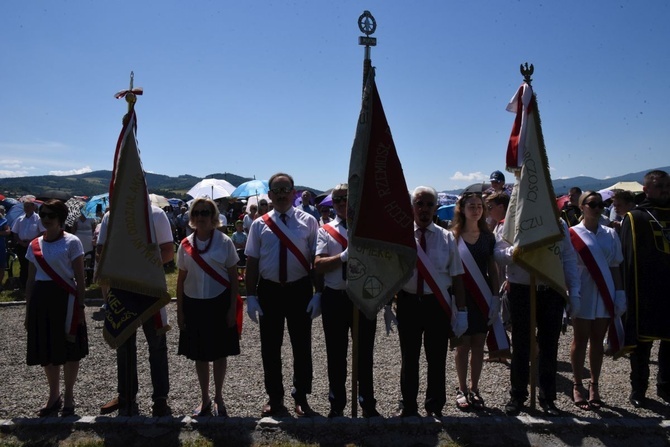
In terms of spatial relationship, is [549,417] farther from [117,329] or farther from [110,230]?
[110,230]

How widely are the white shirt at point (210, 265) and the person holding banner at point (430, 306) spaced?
65.0 inches

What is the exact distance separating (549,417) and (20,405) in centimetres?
520

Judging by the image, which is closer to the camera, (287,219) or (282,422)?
(282,422)

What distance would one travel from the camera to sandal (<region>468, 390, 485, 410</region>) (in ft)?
16.8

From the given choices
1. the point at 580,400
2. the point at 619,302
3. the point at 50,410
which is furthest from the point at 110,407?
the point at 619,302

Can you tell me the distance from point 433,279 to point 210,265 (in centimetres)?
202

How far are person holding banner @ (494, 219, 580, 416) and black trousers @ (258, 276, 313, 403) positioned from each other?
1952mm

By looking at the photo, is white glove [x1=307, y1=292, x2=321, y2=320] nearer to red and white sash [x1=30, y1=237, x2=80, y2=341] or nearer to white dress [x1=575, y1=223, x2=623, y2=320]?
red and white sash [x1=30, y1=237, x2=80, y2=341]

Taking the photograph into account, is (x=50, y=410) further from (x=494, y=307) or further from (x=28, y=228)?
(x=28, y=228)

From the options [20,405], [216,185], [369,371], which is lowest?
[20,405]

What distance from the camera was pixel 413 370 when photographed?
463 cm

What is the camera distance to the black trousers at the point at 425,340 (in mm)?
4562

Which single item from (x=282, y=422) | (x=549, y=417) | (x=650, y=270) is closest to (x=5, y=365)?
(x=282, y=422)

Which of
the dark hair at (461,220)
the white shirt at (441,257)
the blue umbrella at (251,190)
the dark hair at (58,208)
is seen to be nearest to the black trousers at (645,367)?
the dark hair at (461,220)
